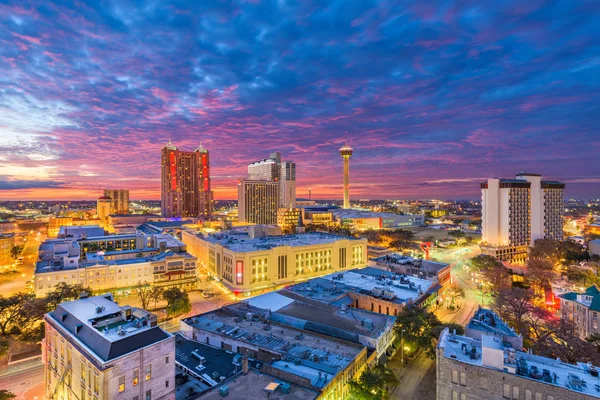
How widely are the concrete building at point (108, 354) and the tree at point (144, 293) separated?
32658 mm

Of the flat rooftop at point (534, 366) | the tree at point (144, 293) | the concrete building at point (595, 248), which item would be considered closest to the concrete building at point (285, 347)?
the flat rooftop at point (534, 366)

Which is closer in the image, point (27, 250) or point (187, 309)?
point (187, 309)

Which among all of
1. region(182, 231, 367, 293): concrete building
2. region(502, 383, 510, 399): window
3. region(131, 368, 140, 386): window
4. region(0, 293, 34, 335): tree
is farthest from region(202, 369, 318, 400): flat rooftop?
region(182, 231, 367, 293): concrete building

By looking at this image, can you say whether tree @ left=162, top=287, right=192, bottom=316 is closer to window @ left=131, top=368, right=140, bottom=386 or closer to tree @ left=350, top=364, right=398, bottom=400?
window @ left=131, top=368, right=140, bottom=386

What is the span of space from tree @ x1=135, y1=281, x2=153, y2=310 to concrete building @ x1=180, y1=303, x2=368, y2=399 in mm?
24609

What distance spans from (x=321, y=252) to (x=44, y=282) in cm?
7250

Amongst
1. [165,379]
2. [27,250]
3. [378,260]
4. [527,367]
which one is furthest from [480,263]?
[27,250]

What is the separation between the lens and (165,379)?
101 ft

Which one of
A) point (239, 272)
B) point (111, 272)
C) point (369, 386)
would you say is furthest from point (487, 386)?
point (111, 272)

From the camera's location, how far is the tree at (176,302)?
63.7 metres

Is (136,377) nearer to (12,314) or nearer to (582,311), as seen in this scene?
(12,314)

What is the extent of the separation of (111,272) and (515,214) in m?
148

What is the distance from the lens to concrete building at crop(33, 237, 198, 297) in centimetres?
7594

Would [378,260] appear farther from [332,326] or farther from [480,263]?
[332,326]
